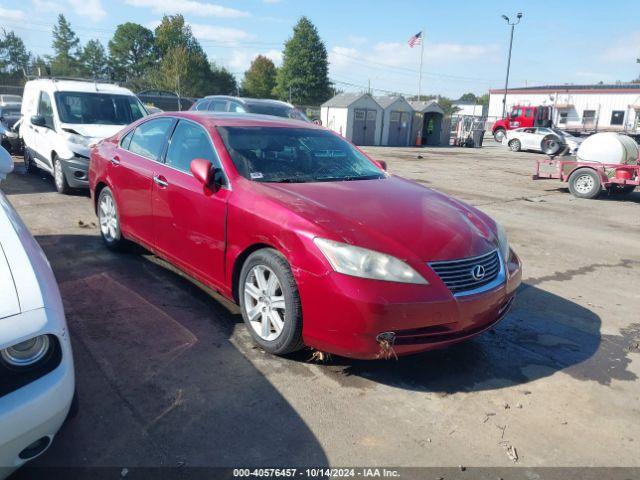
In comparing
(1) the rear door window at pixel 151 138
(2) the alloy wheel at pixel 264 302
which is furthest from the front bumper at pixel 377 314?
(1) the rear door window at pixel 151 138

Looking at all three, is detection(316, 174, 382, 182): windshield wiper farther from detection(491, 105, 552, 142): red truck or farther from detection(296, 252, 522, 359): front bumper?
detection(491, 105, 552, 142): red truck

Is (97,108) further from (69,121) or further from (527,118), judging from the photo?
(527,118)

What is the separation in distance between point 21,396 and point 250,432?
45.6 inches

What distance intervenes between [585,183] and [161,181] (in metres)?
11.1

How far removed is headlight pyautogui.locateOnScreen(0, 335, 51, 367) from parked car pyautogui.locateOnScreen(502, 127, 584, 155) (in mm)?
29024

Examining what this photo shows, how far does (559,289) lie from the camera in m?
5.20

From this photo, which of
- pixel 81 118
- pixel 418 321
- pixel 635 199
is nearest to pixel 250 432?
pixel 418 321

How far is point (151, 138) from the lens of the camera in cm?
476

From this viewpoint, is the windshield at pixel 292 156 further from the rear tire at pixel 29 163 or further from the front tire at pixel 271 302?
the rear tire at pixel 29 163

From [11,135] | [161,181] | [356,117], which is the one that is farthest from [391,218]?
[356,117]

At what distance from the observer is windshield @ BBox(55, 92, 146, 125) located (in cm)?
875

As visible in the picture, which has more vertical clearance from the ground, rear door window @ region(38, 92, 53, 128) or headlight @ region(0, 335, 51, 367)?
rear door window @ region(38, 92, 53, 128)

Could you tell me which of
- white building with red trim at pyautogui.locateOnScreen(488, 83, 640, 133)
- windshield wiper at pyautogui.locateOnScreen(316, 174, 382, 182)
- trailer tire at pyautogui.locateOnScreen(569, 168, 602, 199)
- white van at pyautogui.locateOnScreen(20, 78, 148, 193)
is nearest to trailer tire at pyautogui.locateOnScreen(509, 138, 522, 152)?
white building with red trim at pyautogui.locateOnScreen(488, 83, 640, 133)

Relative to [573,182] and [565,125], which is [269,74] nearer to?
[565,125]
